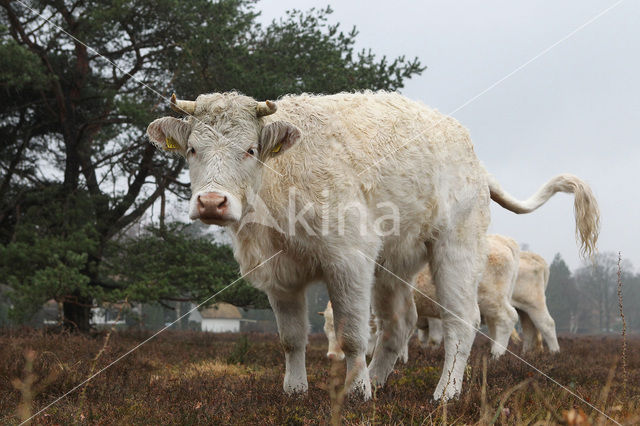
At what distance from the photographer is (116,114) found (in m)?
11.9

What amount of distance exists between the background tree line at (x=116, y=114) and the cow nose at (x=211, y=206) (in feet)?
23.1

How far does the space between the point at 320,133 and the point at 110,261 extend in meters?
8.92

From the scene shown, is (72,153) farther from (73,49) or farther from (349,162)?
(349,162)

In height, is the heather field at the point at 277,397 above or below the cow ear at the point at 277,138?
below

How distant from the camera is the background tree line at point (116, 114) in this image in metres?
10.3

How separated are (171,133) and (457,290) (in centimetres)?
287

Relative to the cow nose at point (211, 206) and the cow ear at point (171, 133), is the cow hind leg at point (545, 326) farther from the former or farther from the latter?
the cow nose at point (211, 206)

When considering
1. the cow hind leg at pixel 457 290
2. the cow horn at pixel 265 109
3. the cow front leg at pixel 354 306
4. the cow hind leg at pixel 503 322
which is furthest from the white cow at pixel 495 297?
the cow horn at pixel 265 109

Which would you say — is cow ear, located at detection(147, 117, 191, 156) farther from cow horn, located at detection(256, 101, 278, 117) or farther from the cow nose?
the cow nose

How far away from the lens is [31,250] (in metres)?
10.0

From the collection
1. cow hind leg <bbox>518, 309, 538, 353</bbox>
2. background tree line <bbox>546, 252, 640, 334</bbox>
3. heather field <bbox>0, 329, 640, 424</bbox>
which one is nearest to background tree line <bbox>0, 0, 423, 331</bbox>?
heather field <bbox>0, 329, 640, 424</bbox>

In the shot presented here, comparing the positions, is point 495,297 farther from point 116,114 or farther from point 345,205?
point 116,114

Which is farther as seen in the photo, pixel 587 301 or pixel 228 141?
pixel 587 301

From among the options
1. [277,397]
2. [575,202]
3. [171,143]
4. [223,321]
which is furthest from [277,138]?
[223,321]
